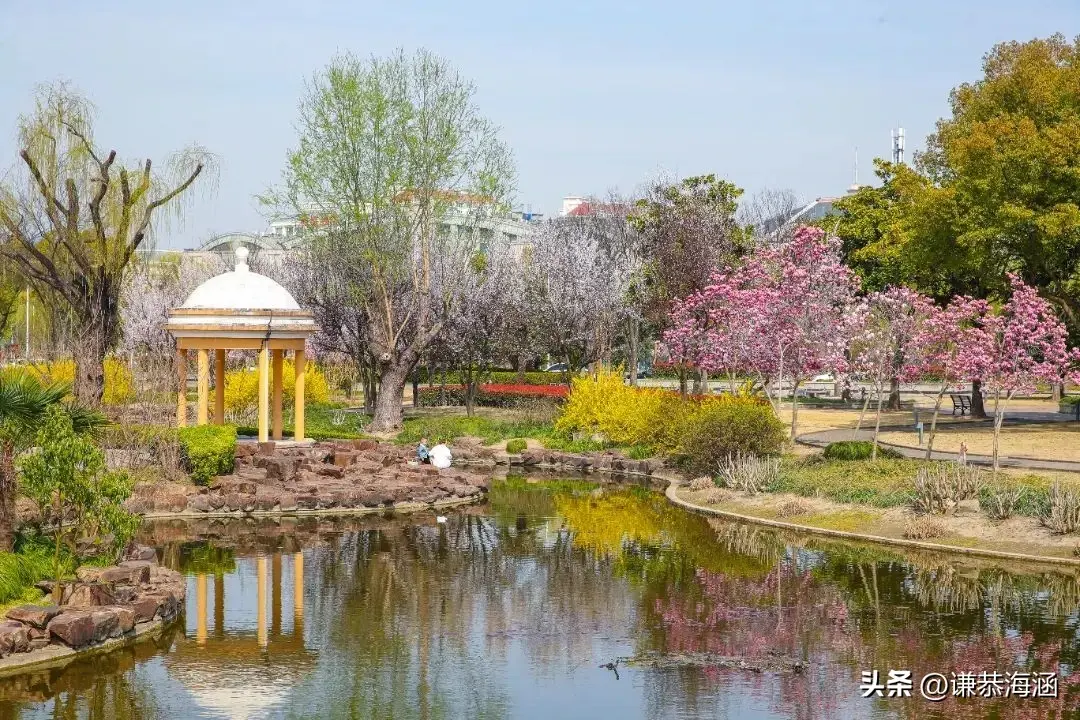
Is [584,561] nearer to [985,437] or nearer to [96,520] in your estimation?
[96,520]

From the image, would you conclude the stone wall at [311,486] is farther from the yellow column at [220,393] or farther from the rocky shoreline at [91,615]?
the rocky shoreline at [91,615]

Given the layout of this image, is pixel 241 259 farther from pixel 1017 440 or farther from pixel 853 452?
pixel 1017 440

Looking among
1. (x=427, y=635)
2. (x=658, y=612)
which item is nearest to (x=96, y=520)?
(x=427, y=635)

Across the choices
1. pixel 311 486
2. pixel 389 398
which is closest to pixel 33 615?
pixel 311 486

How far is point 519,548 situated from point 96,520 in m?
7.86

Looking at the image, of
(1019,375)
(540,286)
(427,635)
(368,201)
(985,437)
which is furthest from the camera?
(540,286)

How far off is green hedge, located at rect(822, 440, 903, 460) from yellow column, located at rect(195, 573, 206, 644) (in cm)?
1377

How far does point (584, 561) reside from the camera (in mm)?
22000

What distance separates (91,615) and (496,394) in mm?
33556

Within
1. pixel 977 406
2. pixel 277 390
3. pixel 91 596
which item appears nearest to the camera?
pixel 91 596

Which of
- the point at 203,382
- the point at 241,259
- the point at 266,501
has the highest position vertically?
the point at 241,259

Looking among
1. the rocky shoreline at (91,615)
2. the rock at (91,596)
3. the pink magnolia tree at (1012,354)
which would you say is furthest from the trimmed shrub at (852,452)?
the rock at (91,596)

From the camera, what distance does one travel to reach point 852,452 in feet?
93.4

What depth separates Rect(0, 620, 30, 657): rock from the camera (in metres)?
14.5
